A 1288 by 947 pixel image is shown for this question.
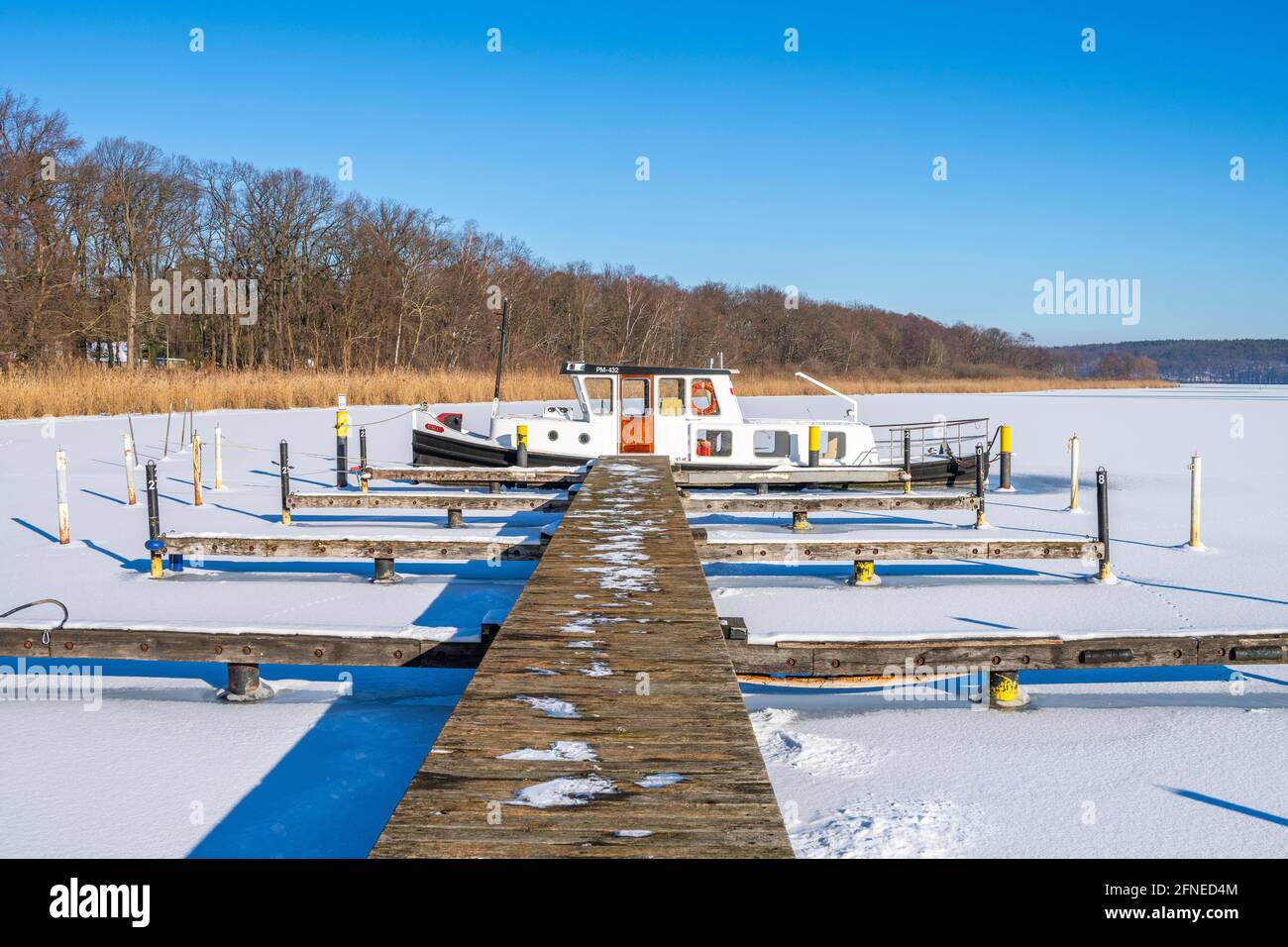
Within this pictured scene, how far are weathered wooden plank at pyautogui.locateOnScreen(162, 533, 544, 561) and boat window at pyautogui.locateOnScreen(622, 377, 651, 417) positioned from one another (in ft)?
24.4

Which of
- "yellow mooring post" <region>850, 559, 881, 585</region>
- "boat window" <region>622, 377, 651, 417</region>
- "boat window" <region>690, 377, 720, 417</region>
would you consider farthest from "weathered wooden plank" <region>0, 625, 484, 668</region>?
"boat window" <region>690, 377, 720, 417</region>

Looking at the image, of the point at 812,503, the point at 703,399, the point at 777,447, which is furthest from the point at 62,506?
the point at 777,447

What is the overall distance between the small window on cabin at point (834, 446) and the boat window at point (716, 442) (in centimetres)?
170

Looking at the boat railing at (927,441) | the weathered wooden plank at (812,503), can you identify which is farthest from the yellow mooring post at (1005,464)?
the weathered wooden plank at (812,503)

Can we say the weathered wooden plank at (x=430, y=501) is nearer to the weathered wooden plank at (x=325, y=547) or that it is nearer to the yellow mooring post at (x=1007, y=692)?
the weathered wooden plank at (x=325, y=547)

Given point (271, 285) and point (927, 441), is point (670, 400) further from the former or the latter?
point (271, 285)

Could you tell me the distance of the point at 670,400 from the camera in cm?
1694

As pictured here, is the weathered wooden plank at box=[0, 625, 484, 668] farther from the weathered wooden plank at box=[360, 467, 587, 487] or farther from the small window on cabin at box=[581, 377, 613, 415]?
the small window on cabin at box=[581, 377, 613, 415]

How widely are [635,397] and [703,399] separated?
3.72ft

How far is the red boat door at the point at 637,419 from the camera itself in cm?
1680

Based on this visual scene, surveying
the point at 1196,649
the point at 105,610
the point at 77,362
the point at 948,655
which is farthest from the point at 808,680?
the point at 77,362
